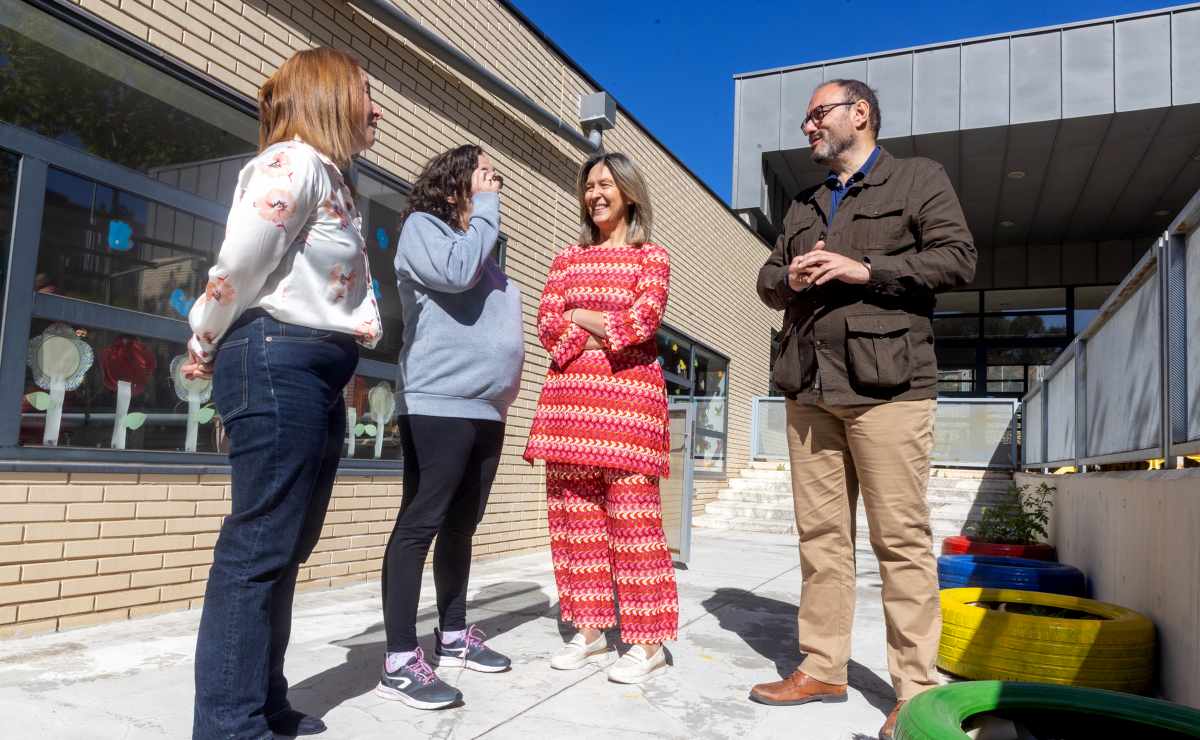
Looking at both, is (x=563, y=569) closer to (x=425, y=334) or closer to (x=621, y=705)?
(x=621, y=705)

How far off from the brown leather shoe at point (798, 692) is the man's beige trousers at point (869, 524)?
25mm

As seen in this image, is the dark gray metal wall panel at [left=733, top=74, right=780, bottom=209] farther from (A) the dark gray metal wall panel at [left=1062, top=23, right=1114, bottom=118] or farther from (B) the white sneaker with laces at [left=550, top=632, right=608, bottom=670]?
(B) the white sneaker with laces at [left=550, top=632, right=608, bottom=670]

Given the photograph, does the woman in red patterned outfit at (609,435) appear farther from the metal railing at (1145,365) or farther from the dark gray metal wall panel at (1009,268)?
the dark gray metal wall panel at (1009,268)

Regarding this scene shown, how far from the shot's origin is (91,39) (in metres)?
3.52

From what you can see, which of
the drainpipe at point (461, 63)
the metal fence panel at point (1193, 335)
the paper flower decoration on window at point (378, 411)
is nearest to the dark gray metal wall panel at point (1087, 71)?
the drainpipe at point (461, 63)

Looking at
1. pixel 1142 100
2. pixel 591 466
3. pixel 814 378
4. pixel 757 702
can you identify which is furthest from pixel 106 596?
pixel 1142 100

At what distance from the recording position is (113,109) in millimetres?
3652

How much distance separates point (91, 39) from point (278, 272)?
2400mm

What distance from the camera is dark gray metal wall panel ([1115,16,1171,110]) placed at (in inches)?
482

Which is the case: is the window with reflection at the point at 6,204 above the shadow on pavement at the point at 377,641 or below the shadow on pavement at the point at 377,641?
above

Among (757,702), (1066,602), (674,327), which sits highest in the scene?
(674,327)

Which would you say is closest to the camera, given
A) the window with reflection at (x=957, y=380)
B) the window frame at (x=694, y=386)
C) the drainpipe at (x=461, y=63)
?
the drainpipe at (x=461, y=63)

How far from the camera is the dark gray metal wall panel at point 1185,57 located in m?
12.1

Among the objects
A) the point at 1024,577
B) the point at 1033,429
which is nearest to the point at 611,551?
the point at 1024,577
